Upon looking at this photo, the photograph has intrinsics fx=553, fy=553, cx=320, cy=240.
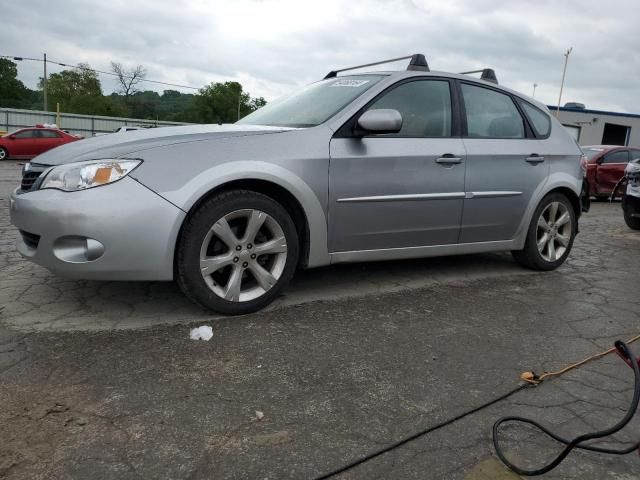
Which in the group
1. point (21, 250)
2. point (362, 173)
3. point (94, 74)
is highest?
point (94, 74)

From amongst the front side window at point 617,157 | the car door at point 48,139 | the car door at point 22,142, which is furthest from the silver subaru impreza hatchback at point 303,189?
the car door at point 22,142

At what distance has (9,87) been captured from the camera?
7762cm

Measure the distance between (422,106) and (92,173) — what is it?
238 cm

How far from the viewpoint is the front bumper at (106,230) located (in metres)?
2.96

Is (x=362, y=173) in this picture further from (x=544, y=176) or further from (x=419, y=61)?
(x=544, y=176)

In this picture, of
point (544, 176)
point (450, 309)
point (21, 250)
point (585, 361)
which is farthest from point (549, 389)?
point (21, 250)

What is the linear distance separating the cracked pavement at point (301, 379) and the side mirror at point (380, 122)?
116 centimetres

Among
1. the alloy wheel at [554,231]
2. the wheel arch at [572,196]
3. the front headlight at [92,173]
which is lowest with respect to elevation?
the alloy wheel at [554,231]

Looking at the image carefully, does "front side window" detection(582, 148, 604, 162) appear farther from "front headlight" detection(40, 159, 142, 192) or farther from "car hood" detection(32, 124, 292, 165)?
"front headlight" detection(40, 159, 142, 192)

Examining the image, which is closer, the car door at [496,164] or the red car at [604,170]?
the car door at [496,164]

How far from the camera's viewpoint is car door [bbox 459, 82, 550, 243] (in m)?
4.29

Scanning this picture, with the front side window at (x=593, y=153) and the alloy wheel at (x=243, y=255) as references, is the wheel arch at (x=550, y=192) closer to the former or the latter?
the alloy wheel at (x=243, y=255)

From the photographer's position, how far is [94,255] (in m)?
3.01

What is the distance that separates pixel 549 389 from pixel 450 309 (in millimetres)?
1166
